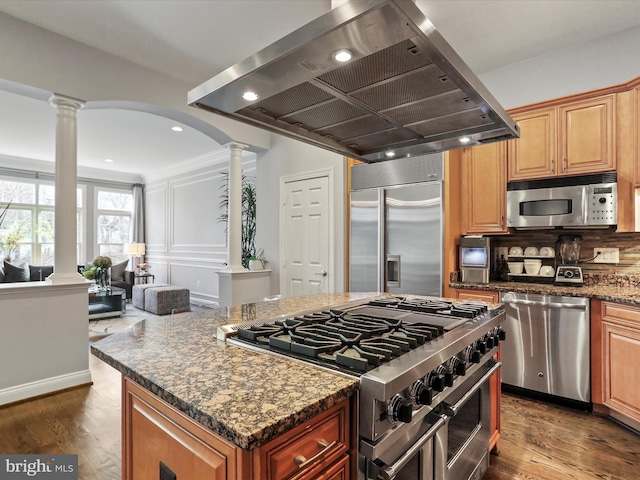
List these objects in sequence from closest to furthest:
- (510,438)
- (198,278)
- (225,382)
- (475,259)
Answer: (225,382)
(510,438)
(475,259)
(198,278)

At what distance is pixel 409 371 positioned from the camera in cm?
97

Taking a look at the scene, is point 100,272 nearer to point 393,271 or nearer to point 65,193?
point 65,193

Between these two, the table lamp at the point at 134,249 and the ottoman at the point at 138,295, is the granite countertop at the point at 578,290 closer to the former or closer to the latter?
the ottoman at the point at 138,295

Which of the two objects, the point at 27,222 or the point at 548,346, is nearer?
the point at 548,346

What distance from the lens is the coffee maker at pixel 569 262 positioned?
2998 mm

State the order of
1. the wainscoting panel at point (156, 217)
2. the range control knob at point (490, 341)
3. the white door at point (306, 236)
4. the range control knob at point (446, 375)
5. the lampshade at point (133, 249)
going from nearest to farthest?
the range control knob at point (446, 375), the range control knob at point (490, 341), the white door at point (306, 236), the lampshade at point (133, 249), the wainscoting panel at point (156, 217)

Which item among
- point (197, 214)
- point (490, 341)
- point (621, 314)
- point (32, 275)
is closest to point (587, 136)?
point (621, 314)

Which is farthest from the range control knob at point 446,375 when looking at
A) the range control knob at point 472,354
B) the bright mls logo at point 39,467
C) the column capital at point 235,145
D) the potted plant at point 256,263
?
the column capital at point 235,145

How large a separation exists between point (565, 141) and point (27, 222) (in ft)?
29.9

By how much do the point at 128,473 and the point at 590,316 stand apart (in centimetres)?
300

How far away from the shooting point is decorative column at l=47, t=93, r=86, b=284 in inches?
119

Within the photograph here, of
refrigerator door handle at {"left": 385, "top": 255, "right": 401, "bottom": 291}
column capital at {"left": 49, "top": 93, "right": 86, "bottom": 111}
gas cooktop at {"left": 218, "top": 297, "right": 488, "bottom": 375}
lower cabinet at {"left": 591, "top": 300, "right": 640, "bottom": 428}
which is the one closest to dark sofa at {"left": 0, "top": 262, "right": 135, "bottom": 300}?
column capital at {"left": 49, "top": 93, "right": 86, "bottom": 111}

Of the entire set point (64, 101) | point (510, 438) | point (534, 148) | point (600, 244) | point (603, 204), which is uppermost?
point (64, 101)

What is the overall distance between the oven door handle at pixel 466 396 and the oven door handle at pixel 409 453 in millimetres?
38
